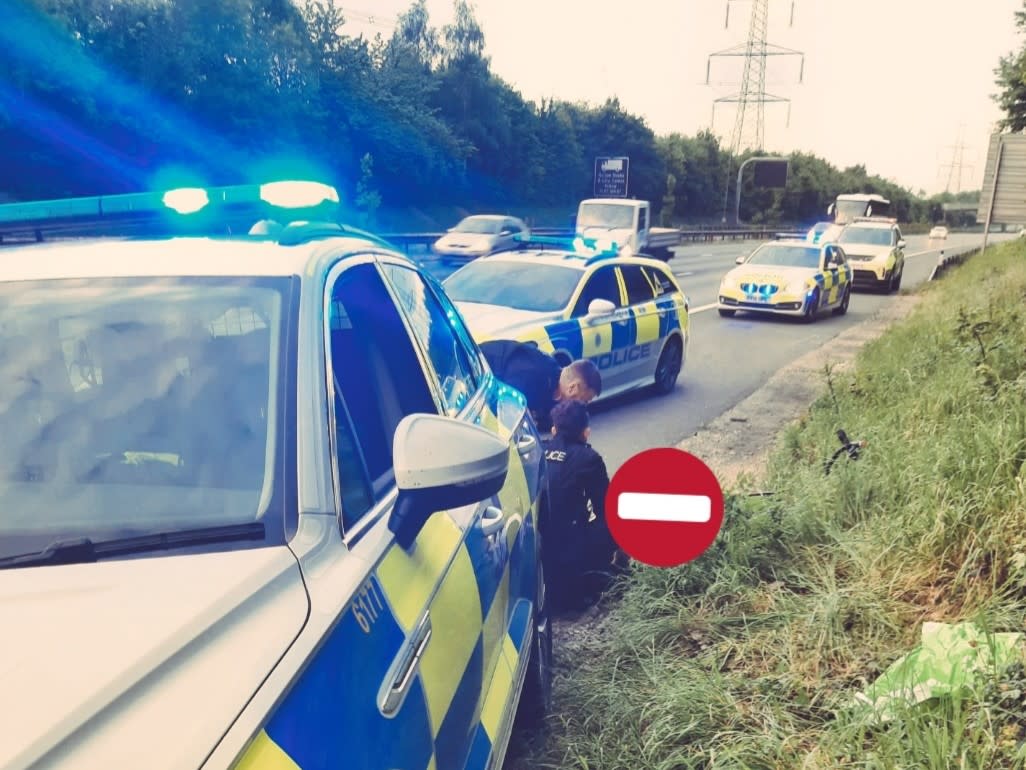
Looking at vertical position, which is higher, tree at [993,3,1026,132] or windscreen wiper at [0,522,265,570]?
tree at [993,3,1026,132]

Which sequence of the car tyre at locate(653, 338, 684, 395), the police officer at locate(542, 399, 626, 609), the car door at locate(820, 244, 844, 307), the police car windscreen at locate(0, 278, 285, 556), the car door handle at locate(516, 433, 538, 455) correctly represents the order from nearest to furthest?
the police car windscreen at locate(0, 278, 285, 556)
the car door handle at locate(516, 433, 538, 455)
the police officer at locate(542, 399, 626, 609)
the car tyre at locate(653, 338, 684, 395)
the car door at locate(820, 244, 844, 307)

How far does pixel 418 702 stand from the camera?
1506 mm

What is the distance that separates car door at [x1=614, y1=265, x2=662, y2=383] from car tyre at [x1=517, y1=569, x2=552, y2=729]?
5485 mm

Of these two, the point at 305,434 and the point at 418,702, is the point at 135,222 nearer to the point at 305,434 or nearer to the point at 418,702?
the point at 305,434

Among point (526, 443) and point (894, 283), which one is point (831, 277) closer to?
point (894, 283)

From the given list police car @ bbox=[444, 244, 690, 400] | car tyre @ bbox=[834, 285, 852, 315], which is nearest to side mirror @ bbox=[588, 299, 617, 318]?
police car @ bbox=[444, 244, 690, 400]

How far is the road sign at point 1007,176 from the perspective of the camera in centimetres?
1675

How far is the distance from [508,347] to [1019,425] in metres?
3.17

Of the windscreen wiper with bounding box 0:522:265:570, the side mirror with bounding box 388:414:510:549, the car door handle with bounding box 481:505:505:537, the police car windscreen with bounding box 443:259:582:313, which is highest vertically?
the side mirror with bounding box 388:414:510:549

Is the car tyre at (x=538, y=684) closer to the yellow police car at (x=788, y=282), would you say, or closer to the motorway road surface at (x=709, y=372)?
the motorway road surface at (x=709, y=372)

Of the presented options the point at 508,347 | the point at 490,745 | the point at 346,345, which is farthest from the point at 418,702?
the point at 508,347

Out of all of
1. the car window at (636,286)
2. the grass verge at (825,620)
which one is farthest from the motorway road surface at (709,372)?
the grass verge at (825,620)

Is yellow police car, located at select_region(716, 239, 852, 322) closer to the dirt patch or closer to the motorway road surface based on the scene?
the motorway road surface

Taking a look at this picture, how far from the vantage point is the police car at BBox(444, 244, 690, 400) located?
24.4ft
